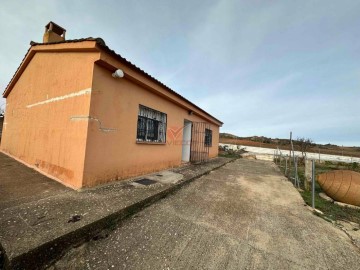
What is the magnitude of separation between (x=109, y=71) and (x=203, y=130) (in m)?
7.74

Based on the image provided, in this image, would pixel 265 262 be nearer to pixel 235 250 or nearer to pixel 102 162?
pixel 235 250

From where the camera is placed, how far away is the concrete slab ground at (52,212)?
204 cm

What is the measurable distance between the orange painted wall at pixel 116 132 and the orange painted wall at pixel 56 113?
7.9 inches

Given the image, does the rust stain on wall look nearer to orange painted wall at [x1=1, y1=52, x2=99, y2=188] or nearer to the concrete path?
orange painted wall at [x1=1, y1=52, x2=99, y2=188]

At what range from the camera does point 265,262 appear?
2.44 m

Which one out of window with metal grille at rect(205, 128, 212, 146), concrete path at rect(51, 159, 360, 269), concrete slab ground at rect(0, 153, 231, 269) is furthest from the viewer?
window with metal grille at rect(205, 128, 212, 146)

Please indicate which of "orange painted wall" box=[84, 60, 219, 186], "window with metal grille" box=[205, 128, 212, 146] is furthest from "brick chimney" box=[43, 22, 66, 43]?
"window with metal grille" box=[205, 128, 212, 146]

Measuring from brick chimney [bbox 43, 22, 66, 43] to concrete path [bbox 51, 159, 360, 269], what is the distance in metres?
7.36

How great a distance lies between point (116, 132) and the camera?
16.1ft

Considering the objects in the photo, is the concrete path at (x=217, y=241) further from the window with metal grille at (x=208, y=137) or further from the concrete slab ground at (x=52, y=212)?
the window with metal grille at (x=208, y=137)

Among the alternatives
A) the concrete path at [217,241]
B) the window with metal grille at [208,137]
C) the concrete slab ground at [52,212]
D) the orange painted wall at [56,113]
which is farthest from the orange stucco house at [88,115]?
the window with metal grille at [208,137]

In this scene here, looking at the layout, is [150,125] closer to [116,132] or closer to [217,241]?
[116,132]

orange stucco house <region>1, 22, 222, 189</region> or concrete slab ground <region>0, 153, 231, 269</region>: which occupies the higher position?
orange stucco house <region>1, 22, 222, 189</region>

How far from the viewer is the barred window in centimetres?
600
